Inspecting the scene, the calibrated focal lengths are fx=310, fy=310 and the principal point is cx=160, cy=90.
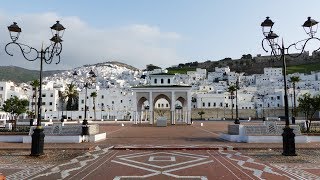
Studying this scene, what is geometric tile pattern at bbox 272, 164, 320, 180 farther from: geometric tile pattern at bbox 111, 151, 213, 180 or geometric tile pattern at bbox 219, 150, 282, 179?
geometric tile pattern at bbox 111, 151, 213, 180

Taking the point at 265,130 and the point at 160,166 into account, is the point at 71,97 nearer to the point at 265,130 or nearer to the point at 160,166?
the point at 265,130

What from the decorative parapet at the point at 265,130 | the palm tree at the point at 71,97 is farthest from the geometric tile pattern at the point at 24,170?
the palm tree at the point at 71,97

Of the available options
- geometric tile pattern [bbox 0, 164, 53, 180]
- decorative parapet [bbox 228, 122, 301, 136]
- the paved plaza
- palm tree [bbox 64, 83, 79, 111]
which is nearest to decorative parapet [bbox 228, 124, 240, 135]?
decorative parapet [bbox 228, 122, 301, 136]

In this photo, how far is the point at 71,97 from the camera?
322 feet

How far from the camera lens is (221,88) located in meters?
136

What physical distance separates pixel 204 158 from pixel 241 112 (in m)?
90.5

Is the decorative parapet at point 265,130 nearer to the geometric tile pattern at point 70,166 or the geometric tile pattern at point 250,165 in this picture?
the geometric tile pattern at point 250,165

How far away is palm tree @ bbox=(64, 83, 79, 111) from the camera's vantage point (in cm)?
9618

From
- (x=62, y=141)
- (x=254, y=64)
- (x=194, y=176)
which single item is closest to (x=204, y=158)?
(x=194, y=176)

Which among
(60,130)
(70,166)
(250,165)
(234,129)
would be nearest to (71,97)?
(60,130)

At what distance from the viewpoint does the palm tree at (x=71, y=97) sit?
96.2 metres

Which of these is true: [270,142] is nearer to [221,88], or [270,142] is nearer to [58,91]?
[58,91]

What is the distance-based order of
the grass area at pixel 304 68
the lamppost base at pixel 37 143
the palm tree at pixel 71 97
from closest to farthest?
1. the lamppost base at pixel 37 143
2. the palm tree at pixel 71 97
3. the grass area at pixel 304 68

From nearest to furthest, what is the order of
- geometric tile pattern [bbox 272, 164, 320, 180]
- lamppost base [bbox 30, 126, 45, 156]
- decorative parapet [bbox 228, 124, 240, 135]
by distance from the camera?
geometric tile pattern [bbox 272, 164, 320, 180], lamppost base [bbox 30, 126, 45, 156], decorative parapet [bbox 228, 124, 240, 135]
